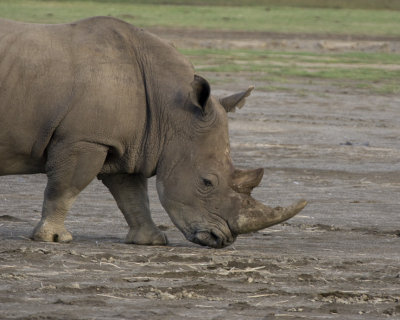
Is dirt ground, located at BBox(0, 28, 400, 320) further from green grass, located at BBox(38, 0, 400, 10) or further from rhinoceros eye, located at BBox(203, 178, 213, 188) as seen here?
green grass, located at BBox(38, 0, 400, 10)

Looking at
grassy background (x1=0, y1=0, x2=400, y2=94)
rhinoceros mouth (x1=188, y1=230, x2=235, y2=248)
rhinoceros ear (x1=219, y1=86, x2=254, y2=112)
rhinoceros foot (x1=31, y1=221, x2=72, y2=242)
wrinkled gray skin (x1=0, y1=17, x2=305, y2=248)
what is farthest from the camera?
grassy background (x1=0, y1=0, x2=400, y2=94)

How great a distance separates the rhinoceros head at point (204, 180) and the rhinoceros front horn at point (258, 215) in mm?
12

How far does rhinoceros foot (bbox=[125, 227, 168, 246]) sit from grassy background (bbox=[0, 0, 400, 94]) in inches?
528

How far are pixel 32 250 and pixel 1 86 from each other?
1.19 metres

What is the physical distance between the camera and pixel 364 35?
4300 cm

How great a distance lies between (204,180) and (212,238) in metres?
0.42

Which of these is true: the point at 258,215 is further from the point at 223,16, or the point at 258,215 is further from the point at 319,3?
the point at 319,3

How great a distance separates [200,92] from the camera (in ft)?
28.2

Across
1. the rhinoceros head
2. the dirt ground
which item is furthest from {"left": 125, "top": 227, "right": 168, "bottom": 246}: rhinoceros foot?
the rhinoceros head

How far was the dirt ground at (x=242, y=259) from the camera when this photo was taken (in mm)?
6703

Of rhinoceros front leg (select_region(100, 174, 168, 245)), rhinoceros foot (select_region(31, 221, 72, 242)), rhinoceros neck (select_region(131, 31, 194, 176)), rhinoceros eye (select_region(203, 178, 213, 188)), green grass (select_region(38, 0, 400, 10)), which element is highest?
rhinoceros neck (select_region(131, 31, 194, 176))

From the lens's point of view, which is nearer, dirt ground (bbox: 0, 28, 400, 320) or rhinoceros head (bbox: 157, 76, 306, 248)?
dirt ground (bbox: 0, 28, 400, 320)

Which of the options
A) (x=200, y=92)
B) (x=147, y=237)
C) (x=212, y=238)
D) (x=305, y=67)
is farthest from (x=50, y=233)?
(x=305, y=67)

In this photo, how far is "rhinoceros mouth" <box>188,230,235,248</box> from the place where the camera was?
8.67 metres
